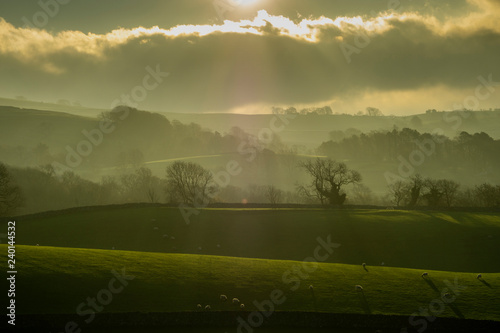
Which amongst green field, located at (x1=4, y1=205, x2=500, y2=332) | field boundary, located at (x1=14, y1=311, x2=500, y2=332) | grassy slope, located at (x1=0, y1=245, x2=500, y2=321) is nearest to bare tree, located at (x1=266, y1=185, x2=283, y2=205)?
green field, located at (x1=4, y1=205, x2=500, y2=332)

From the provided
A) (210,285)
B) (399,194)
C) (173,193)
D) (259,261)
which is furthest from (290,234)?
(399,194)

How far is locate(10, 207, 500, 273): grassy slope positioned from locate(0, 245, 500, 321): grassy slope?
44.6ft

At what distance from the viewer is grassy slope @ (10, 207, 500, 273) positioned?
58.5 meters

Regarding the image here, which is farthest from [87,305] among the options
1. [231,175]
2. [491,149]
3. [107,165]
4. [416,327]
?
[491,149]

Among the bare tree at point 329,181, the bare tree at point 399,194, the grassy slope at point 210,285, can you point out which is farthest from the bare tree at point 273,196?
the grassy slope at point 210,285

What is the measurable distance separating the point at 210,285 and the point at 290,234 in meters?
28.9

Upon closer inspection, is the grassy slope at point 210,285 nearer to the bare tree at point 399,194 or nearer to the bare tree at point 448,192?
the bare tree at point 448,192

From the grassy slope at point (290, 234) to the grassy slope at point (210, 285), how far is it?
44.6 feet

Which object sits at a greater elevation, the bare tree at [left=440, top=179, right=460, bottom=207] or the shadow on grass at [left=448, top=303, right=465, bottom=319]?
the bare tree at [left=440, top=179, right=460, bottom=207]

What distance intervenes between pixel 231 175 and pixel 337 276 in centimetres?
13995

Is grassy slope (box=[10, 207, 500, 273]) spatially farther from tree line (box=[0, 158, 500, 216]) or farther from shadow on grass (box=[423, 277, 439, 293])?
tree line (box=[0, 158, 500, 216])

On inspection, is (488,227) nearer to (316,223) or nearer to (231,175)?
(316,223)

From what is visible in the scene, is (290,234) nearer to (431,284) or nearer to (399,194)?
(431,284)

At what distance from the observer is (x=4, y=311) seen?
31.4 meters
